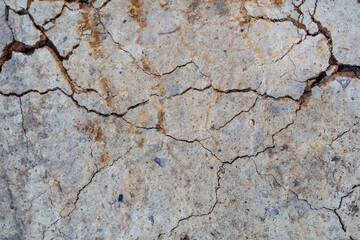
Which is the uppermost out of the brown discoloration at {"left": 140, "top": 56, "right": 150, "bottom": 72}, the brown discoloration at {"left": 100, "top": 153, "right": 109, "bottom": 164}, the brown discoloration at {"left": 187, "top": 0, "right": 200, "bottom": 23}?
the brown discoloration at {"left": 187, "top": 0, "right": 200, "bottom": 23}

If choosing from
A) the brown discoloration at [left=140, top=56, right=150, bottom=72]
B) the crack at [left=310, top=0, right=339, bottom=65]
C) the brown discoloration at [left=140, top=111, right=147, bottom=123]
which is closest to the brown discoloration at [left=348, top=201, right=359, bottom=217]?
the crack at [left=310, top=0, right=339, bottom=65]

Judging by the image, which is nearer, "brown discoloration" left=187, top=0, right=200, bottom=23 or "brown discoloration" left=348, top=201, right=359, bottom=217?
"brown discoloration" left=348, top=201, right=359, bottom=217

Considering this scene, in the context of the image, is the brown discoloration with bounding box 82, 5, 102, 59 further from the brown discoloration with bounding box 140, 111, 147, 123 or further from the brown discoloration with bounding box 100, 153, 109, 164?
the brown discoloration with bounding box 100, 153, 109, 164

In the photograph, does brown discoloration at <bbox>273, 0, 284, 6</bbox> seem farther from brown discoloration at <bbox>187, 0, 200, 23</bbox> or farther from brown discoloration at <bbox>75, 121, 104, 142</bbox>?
brown discoloration at <bbox>75, 121, 104, 142</bbox>

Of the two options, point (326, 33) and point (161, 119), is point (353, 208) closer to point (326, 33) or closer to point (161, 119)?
point (326, 33)

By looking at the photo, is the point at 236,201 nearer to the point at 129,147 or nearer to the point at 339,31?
the point at 129,147

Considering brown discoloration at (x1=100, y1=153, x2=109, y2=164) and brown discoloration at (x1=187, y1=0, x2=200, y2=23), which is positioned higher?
brown discoloration at (x1=187, y1=0, x2=200, y2=23)

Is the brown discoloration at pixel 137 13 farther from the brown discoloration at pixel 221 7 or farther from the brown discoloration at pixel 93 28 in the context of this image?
the brown discoloration at pixel 221 7

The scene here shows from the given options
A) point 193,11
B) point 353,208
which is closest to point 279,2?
point 193,11

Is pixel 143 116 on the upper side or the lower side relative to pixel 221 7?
lower
